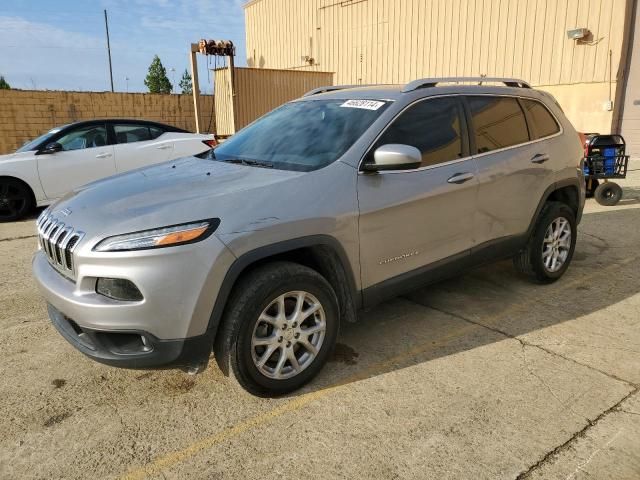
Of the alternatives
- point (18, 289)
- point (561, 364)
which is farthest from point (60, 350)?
point (561, 364)

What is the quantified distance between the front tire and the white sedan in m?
6.22

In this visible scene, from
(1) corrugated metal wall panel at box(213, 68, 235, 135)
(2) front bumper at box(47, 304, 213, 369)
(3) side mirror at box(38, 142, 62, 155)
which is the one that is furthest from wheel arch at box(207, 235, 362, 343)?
(1) corrugated metal wall panel at box(213, 68, 235, 135)

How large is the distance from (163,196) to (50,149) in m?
6.07

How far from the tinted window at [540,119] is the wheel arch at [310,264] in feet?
7.98

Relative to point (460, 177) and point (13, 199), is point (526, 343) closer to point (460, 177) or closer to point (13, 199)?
point (460, 177)

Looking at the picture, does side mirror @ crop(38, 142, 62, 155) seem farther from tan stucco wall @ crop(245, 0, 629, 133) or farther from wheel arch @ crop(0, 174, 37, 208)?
tan stucco wall @ crop(245, 0, 629, 133)

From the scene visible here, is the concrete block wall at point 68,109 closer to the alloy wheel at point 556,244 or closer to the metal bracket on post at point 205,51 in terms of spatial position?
the metal bracket on post at point 205,51

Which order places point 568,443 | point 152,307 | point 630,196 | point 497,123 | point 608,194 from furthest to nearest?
1. point 630,196
2. point 608,194
3. point 497,123
4. point 568,443
5. point 152,307

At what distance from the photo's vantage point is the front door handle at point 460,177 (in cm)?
356

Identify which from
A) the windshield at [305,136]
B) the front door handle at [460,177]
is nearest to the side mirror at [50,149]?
the windshield at [305,136]

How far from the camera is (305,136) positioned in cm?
348

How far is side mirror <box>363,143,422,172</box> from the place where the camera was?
2975mm

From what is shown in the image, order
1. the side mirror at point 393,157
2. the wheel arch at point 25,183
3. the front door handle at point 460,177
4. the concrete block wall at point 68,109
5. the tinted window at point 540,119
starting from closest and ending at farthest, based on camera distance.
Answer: the side mirror at point 393,157 → the front door handle at point 460,177 → the tinted window at point 540,119 → the wheel arch at point 25,183 → the concrete block wall at point 68,109

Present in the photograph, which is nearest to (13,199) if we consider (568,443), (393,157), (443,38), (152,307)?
(152,307)
